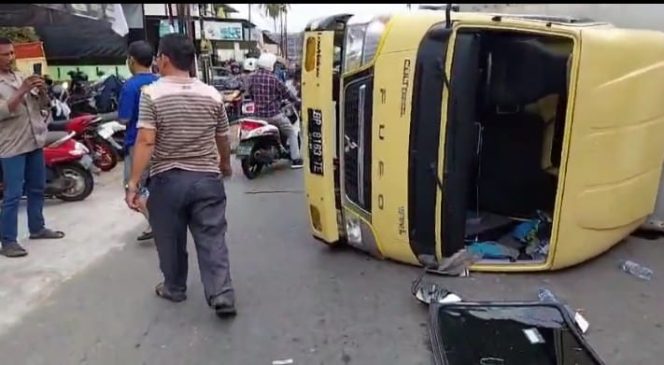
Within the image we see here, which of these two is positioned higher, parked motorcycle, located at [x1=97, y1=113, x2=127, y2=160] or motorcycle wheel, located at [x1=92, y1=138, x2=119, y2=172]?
parked motorcycle, located at [x1=97, y1=113, x2=127, y2=160]

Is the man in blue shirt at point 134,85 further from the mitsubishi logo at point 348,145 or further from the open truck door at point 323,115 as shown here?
the mitsubishi logo at point 348,145

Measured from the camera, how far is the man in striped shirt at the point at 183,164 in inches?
125

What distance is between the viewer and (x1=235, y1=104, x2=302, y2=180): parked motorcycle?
7.20 meters

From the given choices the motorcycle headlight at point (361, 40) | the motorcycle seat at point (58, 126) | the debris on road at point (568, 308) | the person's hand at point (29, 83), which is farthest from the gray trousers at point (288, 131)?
the debris on road at point (568, 308)

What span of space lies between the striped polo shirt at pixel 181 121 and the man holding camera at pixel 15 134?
1.74 metres

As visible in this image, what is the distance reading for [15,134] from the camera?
4.36 metres

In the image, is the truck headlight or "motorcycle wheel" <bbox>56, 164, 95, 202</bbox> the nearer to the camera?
the truck headlight

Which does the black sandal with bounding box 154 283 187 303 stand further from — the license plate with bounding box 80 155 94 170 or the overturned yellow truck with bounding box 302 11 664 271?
the license plate with bounding box 80 155 94 170

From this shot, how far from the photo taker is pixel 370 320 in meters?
3.36

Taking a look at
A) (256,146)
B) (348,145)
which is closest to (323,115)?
(348,145)

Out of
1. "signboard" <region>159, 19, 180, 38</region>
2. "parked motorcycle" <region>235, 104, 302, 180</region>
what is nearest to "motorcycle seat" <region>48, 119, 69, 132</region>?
"parked motorcycle" <region>235, 104, 302, 180</region>

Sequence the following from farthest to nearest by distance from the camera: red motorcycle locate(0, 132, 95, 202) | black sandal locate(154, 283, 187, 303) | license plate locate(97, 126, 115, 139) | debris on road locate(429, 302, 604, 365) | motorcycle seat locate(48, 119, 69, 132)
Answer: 1. license plate locate(97, 126, 115, 139)
2. motorcycle seat locate(48, 119, 69, 132)
3. red motorcycle locate(0, 132, 95, 202)
4. black sandal locate(154, 283, 187, 303)
5. debris on road locate(429, 302, 604, 365)

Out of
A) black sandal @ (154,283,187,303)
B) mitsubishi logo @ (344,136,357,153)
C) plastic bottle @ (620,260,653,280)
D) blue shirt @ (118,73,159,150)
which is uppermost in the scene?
blue shirt @ (118,73,159,150)

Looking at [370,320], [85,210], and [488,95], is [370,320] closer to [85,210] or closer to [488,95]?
[488,95]
